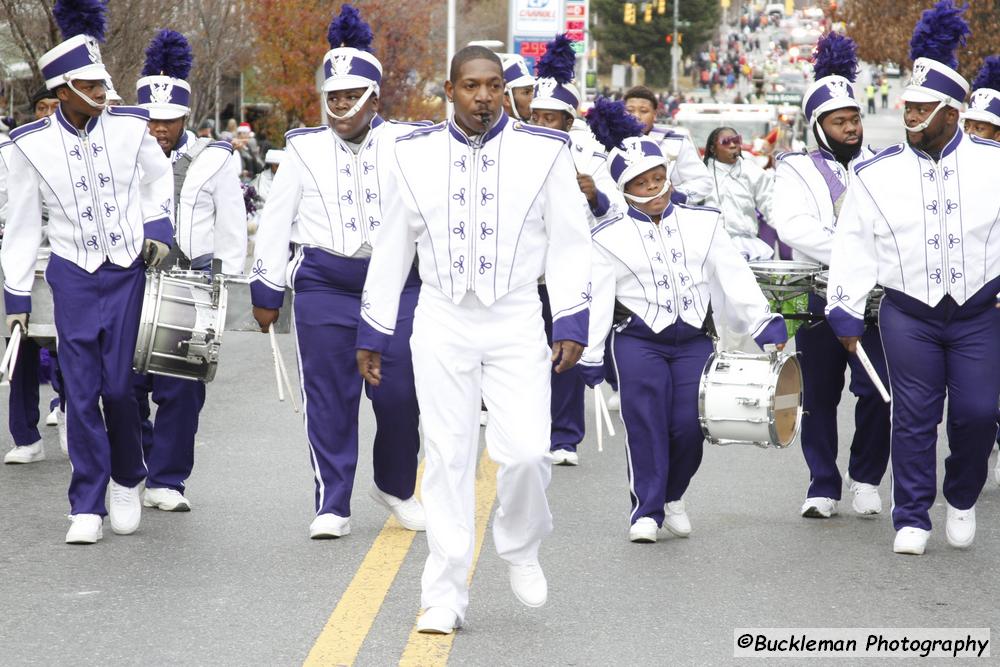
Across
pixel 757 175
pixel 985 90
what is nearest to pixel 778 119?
pixel 757 175

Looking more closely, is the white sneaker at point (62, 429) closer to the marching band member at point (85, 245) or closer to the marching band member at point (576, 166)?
the marching band member at point (85, 245)

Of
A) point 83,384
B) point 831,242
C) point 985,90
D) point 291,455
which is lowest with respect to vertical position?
point 291,455

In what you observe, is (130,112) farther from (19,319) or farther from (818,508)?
(818,508)

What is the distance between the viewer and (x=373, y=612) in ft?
21.3

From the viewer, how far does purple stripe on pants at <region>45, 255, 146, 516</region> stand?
7.62m

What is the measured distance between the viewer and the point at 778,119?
43.8 meters

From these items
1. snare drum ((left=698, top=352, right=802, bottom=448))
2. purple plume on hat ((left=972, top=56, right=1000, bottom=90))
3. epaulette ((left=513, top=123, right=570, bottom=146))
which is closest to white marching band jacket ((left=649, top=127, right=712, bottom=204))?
purple plume on hat ((left=972, top=56, right=1000, bottom=90))

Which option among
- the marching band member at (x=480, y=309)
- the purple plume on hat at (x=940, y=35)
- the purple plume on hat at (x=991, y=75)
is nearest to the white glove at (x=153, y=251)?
the marching band member at (x=480, y=309)

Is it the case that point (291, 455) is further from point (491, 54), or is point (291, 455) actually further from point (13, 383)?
point (491, 54)

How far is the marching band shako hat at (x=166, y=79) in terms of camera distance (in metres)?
9.04

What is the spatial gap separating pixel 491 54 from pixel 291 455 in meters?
4.20

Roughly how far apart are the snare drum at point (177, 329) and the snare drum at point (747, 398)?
83.5 inches

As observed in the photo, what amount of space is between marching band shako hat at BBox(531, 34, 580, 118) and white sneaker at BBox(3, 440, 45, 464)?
11.0 feet

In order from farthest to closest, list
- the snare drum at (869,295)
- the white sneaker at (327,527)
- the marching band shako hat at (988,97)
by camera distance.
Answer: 1. the marching band shako hat at (988,97)
2. the snare drum at (869,295)
3. the white sneaker at (327,527)
